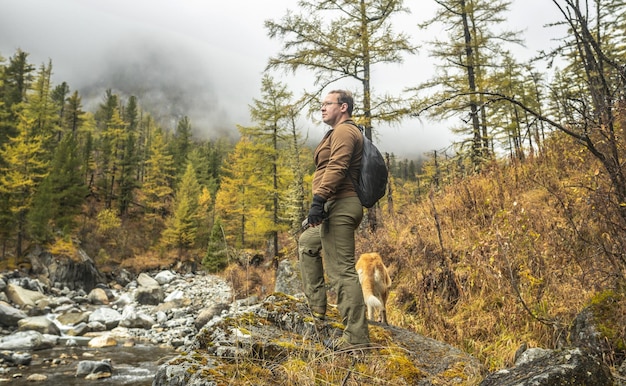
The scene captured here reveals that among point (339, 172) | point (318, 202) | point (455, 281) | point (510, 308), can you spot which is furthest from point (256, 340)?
point (455, 281)

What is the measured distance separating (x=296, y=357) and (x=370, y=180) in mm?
1481

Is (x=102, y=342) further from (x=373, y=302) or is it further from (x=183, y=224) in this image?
(x=183, y=224)

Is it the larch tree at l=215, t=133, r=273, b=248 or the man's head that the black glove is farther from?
the larch tree at l=215, t=133, r=273, b=248

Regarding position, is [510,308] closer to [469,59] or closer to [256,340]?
[256,340]

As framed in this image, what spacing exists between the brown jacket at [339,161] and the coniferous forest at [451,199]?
67 centimetres

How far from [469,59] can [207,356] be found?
53.7ft

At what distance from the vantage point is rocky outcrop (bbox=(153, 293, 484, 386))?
232 centimetres

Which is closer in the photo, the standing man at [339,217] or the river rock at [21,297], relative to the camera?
the standing man at [339,217]

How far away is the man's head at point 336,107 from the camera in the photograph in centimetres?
335

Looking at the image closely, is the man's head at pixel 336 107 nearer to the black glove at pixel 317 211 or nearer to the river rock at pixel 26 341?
the black glove at pixel 317 211

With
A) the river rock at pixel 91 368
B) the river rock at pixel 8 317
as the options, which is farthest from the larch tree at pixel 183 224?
the river rock at pixel 91 368

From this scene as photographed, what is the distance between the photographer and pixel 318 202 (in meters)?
2.92

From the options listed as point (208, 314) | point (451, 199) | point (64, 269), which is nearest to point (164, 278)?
point (64, 269)

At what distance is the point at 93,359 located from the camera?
10.8 meters
